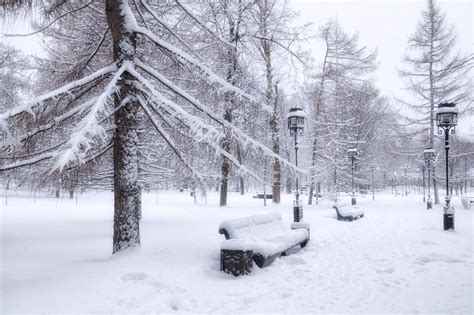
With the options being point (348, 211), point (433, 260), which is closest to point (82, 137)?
point (433, 260)

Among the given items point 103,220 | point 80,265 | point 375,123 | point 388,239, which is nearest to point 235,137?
point 80,265

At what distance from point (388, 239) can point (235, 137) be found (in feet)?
21.5

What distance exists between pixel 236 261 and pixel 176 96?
624 centimetres

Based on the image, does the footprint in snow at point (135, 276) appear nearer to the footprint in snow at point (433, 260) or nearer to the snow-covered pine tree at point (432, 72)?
the footprint in snow at point (433, 260)

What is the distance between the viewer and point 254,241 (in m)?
7.36

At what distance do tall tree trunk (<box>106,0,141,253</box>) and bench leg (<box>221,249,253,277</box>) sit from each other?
1828 mm

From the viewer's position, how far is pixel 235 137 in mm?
6934

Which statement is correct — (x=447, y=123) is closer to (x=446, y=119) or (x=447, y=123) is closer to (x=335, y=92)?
(x=446, y=119)

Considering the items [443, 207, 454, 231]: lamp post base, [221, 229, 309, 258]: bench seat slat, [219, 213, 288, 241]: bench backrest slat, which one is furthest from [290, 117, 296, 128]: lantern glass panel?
[443, 207, 454, 231]: lamp post base

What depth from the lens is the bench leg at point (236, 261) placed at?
20.9 ft

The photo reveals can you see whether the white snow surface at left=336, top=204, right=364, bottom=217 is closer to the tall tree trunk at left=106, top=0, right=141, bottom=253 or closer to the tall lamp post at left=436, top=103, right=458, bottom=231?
the tall lamp post at left=436, top=103, right=458, bottom=231

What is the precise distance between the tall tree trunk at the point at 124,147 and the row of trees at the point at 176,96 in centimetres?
2

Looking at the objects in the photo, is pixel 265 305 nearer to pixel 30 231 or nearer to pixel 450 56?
pixel 30 231

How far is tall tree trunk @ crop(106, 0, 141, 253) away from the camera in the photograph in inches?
271
